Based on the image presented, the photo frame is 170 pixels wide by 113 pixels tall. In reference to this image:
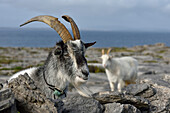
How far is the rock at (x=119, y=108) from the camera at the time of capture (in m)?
4.80

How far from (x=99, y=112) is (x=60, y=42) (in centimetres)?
198

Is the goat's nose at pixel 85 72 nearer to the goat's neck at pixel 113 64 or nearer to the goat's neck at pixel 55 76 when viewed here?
the goat's neck at pixel 55 76

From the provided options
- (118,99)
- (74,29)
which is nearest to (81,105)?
(118,99)

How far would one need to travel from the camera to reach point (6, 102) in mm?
3164

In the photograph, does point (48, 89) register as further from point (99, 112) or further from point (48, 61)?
point (99, 112)

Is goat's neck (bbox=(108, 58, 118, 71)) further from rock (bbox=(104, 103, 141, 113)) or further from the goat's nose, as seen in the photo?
the goat's nose

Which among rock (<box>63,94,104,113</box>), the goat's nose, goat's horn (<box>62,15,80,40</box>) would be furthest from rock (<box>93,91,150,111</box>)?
goat's horn (<box>62,15,80,40</box>)

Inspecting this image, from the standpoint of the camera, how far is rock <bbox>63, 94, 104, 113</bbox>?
4516 millimetres

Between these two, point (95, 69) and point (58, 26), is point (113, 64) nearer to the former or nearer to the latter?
point (95, 69)

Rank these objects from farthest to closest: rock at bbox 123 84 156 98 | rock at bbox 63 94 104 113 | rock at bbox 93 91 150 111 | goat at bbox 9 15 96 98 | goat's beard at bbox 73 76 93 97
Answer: rock at bbox 123 84 156 98
rock at bbox 93 91 150 111
goat at bbox 9 15 96 98
goat's beard at bbox 73 76 93 97
rock at bbox 63 94 104 113

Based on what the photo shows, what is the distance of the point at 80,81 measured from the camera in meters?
4.91

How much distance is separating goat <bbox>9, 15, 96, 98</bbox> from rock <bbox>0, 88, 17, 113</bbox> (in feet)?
6.08

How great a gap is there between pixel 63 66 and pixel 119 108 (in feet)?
5.52


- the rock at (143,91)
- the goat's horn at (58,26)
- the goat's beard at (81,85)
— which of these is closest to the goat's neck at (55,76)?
the goat's beard at (81,85)
